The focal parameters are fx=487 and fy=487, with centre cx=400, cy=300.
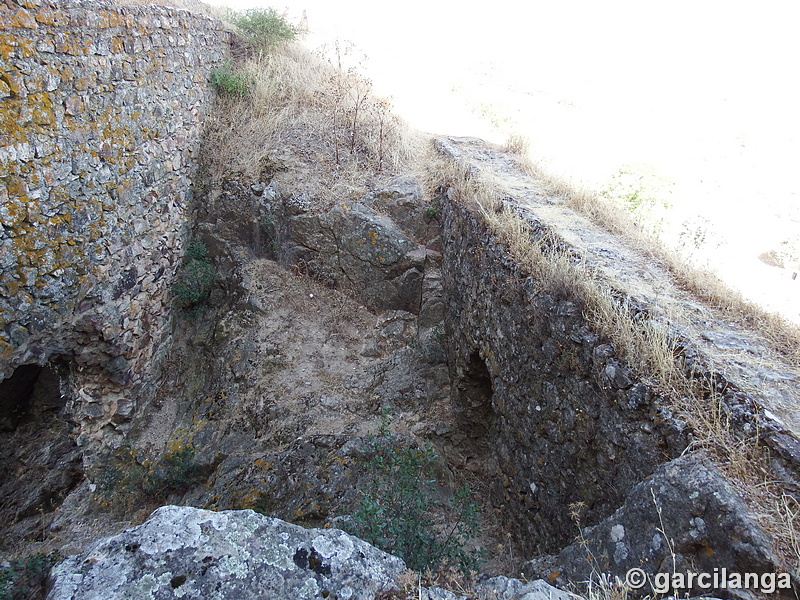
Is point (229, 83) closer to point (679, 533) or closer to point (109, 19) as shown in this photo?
point (109, 19)

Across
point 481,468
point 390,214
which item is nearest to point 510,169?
point 390,214

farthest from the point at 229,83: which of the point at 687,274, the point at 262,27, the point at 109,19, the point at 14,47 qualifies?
the point at 687,274

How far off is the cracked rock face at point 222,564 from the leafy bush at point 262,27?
9.64 m

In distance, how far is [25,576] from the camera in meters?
4.50

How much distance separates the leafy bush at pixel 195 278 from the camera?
7.30 m

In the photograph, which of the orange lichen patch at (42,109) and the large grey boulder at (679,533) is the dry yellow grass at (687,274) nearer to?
the large grey boulder at (679,533)

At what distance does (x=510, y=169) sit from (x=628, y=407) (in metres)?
5.35

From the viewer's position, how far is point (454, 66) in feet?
54.6

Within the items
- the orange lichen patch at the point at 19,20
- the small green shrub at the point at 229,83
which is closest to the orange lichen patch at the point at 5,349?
the orange lichen patch at the point at 19,20

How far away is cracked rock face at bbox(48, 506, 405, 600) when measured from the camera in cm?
177

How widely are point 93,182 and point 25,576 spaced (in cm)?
393

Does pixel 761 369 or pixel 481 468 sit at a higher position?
pixel 761 369

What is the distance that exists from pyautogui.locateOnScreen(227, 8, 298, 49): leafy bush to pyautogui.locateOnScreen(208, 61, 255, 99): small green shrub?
142 cm

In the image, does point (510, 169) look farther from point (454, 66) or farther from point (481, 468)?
point (454, 66)
